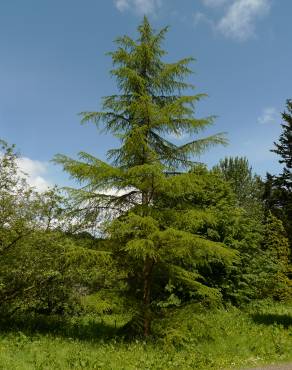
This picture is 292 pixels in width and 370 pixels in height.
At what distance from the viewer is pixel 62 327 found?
1557 centimetres

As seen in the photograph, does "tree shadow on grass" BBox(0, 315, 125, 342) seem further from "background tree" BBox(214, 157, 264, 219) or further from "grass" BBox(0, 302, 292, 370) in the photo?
"background tree" BBox(214, 157, 264, 219)

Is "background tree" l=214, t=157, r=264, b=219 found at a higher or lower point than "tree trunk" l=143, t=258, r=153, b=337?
higher

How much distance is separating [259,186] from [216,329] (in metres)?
31.3

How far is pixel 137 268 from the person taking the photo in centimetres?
1416

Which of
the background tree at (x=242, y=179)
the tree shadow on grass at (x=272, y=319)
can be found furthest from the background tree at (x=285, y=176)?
the tree shadow on grass at (x=272, y=319)

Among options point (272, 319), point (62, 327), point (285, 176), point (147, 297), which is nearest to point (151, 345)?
point (147, 297)

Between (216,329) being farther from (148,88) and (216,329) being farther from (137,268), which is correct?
(148,88)

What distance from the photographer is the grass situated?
10.8 meters

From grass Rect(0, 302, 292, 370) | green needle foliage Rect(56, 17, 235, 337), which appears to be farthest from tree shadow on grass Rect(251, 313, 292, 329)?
green needle foliage Rect(56, 17, 235, 337)

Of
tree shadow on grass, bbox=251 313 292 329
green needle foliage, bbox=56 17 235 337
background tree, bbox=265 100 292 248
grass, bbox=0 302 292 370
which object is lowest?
grass, bbox=0 302 292 370

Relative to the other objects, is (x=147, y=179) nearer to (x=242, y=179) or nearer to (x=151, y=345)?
(x=151, y=345)

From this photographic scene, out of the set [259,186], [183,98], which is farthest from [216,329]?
[259,186]

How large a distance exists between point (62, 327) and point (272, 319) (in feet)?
31.0

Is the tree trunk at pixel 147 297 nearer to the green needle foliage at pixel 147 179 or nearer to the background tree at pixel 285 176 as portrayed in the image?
the green needle foliage at pixel 147 179
